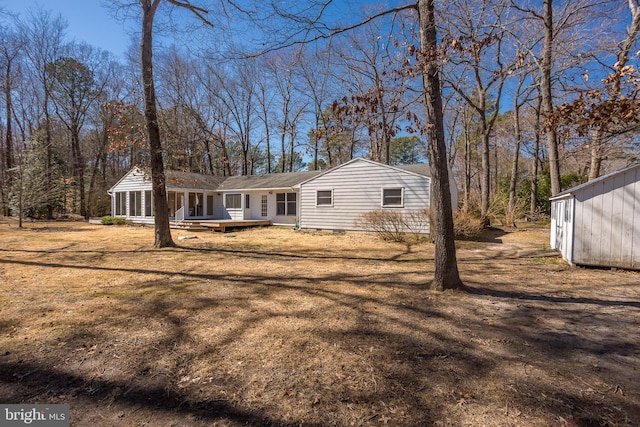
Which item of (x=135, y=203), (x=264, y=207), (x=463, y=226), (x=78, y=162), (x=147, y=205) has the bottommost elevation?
(x=463, y=226)

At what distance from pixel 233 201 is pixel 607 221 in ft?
57.2

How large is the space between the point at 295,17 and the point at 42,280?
20.8 feet

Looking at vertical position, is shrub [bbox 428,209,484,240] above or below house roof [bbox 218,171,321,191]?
below

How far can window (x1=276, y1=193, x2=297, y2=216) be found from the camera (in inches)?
691

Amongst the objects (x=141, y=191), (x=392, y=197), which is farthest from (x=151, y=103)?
(x=141, y=191)

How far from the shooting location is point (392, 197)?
1323cm

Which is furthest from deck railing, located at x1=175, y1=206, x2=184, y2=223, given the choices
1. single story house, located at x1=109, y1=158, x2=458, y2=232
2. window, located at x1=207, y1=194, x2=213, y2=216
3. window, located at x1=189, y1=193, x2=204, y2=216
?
window, located at x1=207, y1=194, x2=213, y2=216

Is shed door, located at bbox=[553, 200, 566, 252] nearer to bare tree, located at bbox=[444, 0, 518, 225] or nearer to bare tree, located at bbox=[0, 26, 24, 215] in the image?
bare tree, located at bbox=[444, 0, 518, 225]

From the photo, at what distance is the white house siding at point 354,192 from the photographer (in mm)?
12727

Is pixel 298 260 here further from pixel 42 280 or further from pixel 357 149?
pixel 357 149

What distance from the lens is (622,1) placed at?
8.85m

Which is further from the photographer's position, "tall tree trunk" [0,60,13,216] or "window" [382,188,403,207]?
"tall tree trunk" [0,60,13,216]

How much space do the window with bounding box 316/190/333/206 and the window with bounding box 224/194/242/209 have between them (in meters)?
6.22

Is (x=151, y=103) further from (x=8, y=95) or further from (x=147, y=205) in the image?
(x=8, y=95)
